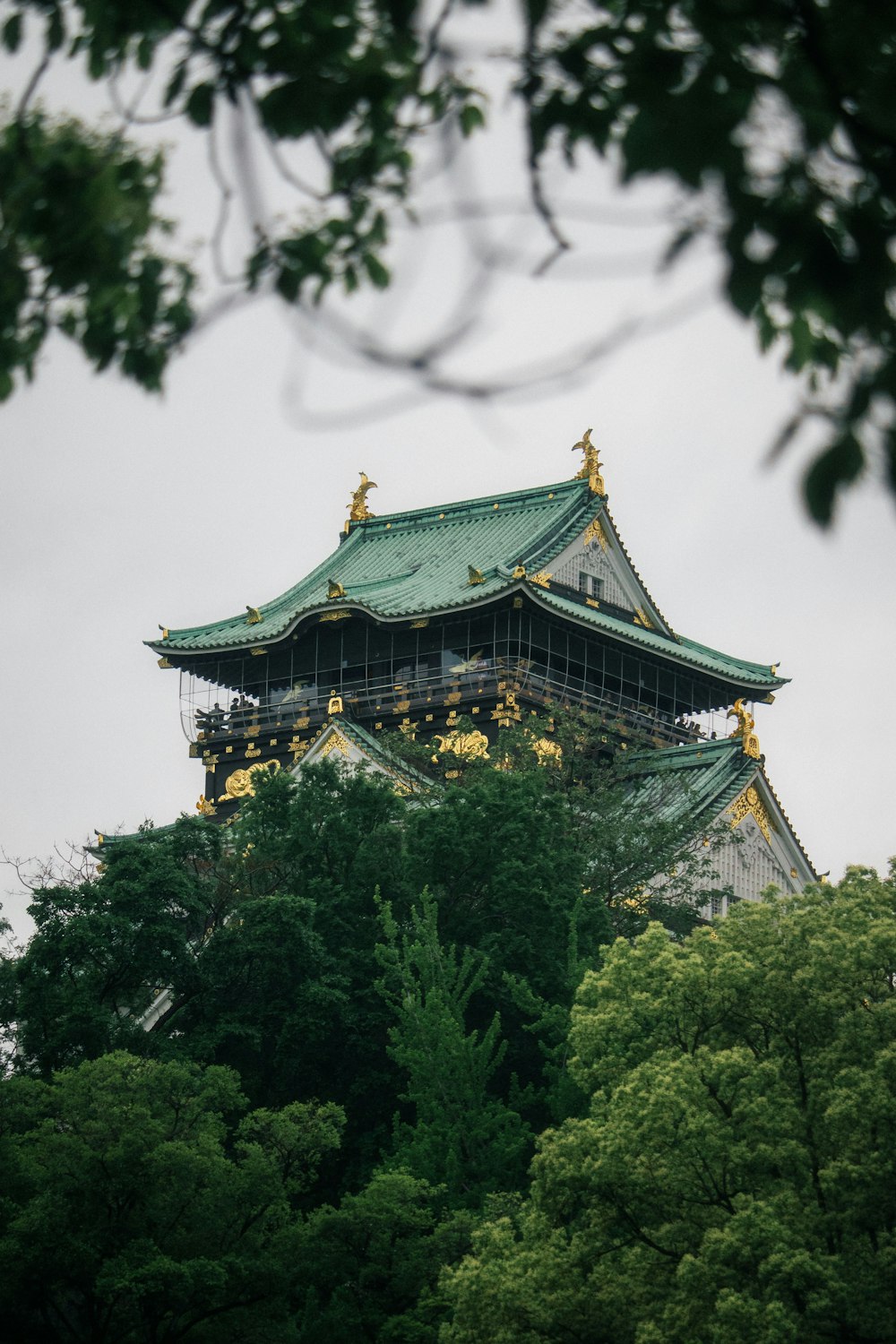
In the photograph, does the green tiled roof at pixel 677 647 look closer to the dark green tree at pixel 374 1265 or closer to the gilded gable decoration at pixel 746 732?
the gilded gable decoration at pixel 746 732

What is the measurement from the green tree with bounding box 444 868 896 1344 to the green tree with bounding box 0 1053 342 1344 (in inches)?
122

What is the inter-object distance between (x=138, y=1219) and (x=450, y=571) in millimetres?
26848

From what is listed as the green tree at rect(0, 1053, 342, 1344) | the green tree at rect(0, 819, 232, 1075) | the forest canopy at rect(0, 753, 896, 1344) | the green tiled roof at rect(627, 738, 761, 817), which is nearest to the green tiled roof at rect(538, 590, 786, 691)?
the green tiled roof at rect(627, 738, 761, 817)

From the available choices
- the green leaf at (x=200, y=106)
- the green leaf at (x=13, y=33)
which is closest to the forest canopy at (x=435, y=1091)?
the green leaf at (x=200, y=106)

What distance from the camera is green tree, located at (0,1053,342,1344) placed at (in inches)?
1014

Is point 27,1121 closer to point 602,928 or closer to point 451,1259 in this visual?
point 451,1259

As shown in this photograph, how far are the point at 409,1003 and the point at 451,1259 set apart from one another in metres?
5.28

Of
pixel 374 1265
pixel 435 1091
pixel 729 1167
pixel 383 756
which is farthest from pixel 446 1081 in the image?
pixel 383 756

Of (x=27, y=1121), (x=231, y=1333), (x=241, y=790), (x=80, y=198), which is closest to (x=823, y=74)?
(x=80, y=198)

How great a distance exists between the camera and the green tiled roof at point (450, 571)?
48.8m

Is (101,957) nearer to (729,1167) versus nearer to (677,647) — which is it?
(729,1167)

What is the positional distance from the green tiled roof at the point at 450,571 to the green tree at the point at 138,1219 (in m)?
21.2

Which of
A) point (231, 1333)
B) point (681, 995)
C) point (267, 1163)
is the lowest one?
point (231, 1333)

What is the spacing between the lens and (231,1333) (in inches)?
1029
